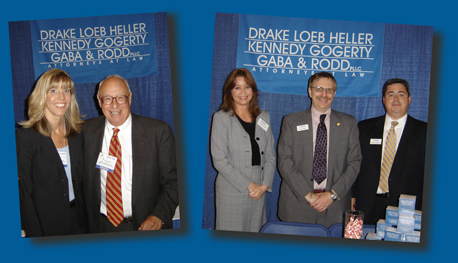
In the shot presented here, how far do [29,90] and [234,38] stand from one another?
2.08 m

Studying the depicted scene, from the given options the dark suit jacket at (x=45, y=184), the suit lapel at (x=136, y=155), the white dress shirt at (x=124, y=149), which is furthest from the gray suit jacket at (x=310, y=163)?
the dark suit jacket at (x=45, y=184)

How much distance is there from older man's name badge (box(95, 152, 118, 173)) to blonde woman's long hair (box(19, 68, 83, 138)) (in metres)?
0.34

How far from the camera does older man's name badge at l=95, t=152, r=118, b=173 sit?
4.10 meters

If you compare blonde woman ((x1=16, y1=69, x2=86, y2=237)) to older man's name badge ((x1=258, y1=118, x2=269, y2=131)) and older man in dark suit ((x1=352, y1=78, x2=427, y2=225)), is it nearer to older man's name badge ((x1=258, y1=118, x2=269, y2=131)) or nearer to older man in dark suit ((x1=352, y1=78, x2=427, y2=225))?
older man's name badge ((x1=258, y1=118, x2=269, y2=131))

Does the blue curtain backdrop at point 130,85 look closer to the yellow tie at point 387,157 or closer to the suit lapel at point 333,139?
the suit lapel at point 333,139

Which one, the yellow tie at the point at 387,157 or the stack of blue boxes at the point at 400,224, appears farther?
the yellow tie at the point at 387,157

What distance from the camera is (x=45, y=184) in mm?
4102

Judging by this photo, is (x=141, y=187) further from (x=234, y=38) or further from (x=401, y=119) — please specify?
(x=401, y=119)

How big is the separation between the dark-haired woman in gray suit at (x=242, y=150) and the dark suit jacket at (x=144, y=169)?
0.47 m

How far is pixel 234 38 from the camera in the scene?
4.16 m

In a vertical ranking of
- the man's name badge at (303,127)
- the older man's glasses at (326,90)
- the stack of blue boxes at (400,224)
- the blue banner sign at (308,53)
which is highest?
the blue banner sign at (308,53)

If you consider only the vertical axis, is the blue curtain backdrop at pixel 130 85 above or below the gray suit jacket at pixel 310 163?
above

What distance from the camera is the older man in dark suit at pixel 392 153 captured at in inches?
164

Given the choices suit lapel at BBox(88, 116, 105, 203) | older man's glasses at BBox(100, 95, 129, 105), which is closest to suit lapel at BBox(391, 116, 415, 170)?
older man's glasses at BBox(100, 95, 129, 105)
